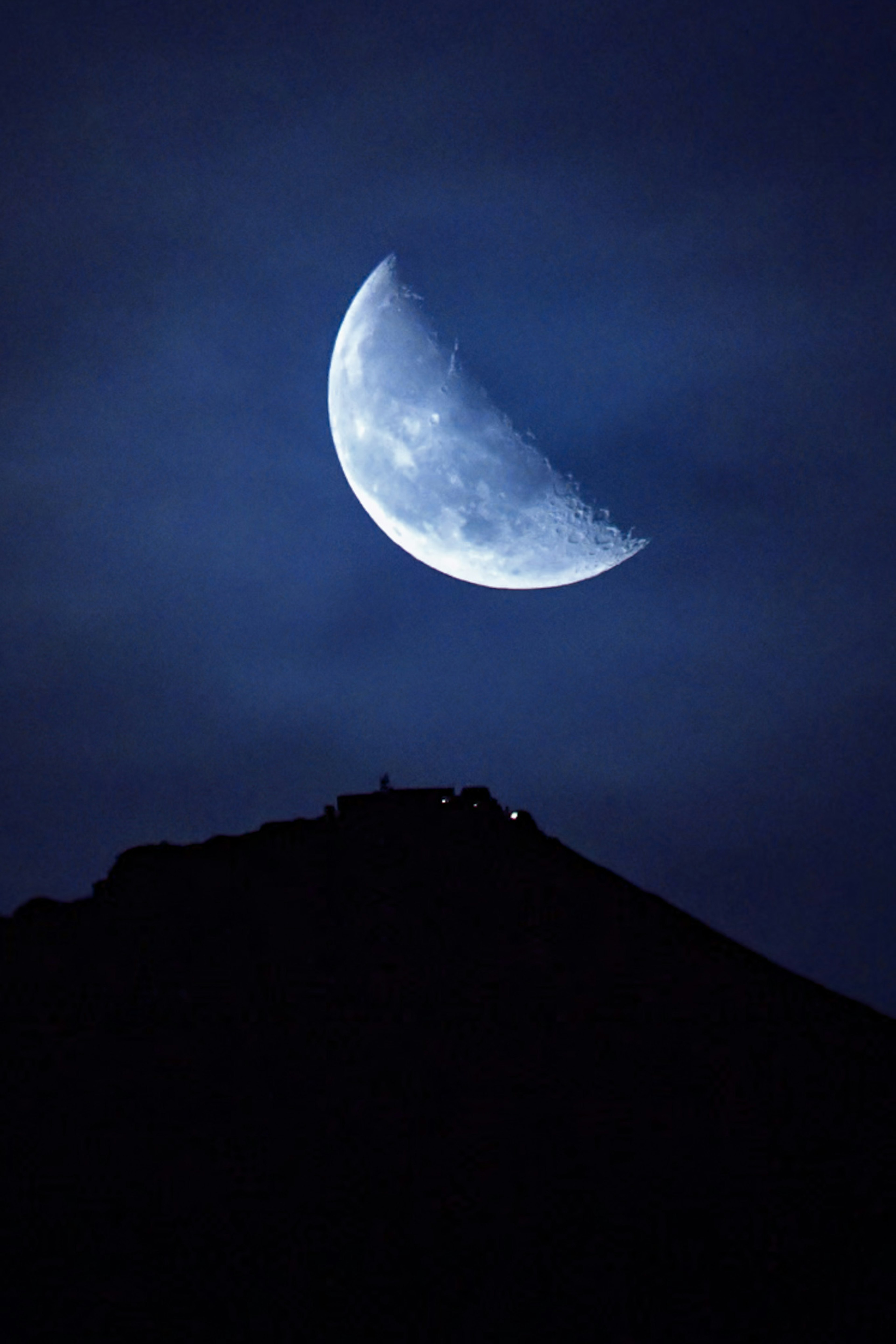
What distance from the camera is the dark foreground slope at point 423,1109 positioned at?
1955cm

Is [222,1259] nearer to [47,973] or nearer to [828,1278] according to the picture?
[47,973]

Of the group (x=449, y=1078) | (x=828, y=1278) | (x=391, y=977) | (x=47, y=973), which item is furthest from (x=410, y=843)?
(x=828, y=1278)

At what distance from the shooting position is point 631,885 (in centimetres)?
2752

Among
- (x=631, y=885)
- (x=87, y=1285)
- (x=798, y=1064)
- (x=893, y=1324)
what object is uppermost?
(x=631, y=885)

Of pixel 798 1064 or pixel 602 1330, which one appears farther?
pixel 798 1064

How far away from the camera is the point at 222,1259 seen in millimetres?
19922

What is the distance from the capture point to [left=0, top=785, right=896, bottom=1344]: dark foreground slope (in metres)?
19.5

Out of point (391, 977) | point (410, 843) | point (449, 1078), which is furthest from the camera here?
point (410, 843)

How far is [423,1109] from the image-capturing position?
73.3ft

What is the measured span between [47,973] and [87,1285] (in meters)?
6.90

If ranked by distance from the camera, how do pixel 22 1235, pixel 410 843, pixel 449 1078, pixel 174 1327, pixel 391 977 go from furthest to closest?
pixel 410 843 → pixel 391 977 → pixel 449 1078 → pixel 22 1235 → pixel 174 1327

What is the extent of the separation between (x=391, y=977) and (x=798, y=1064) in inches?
323

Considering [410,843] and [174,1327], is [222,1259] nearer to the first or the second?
[174,1327]

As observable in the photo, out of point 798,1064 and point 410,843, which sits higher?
point 410,843
